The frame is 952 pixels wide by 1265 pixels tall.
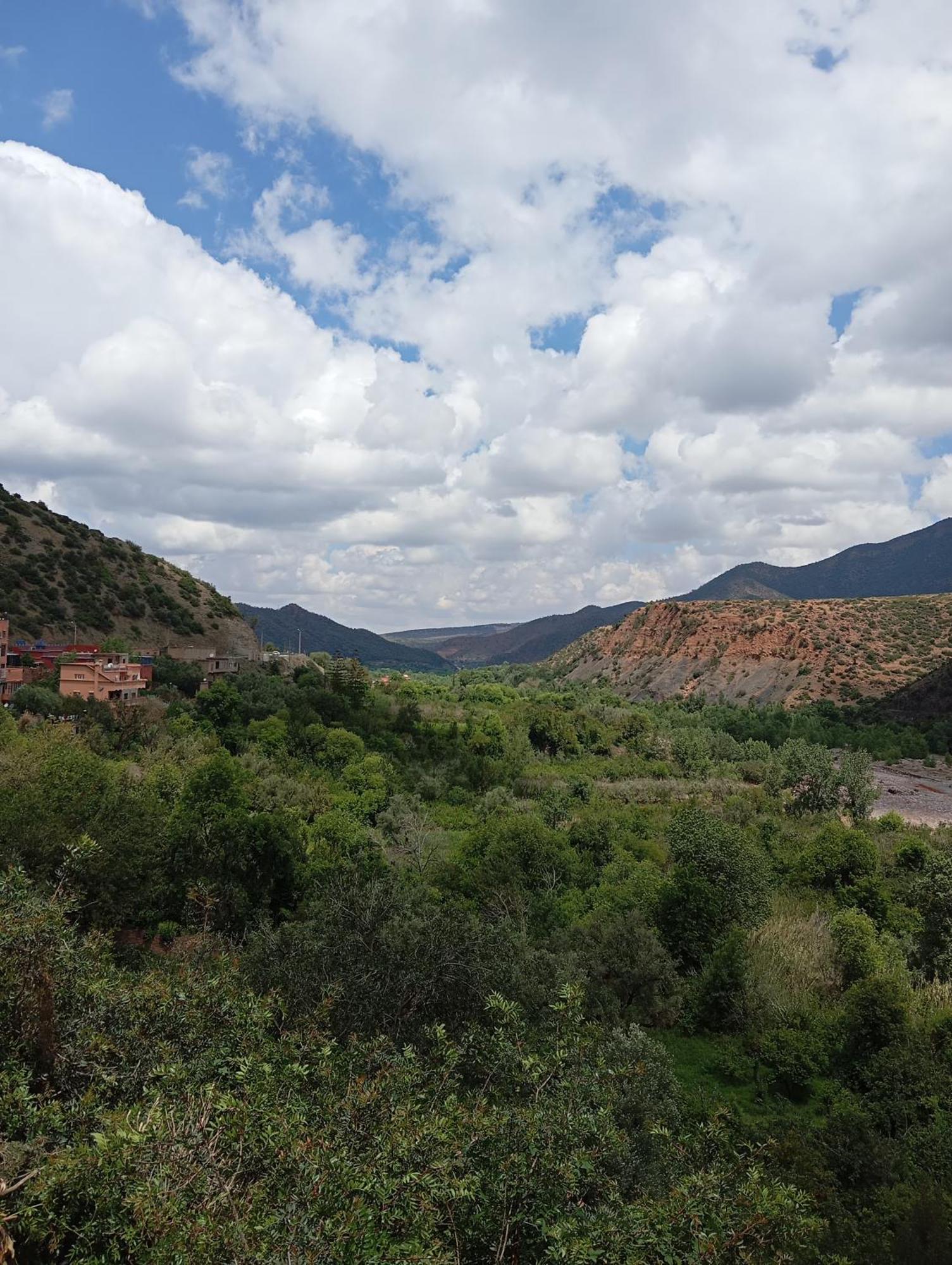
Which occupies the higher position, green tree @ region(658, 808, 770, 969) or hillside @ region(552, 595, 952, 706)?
hillside @ region(552, 595, 952, 706)

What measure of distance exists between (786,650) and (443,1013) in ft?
285

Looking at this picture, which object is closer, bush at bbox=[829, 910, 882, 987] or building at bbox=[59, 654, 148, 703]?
bush at bbox=[829, 910, 882, 987]

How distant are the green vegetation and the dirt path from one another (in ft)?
12.2

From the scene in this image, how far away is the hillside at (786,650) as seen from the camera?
8088cm

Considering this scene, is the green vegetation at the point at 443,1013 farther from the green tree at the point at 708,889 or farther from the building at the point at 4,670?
the building at the point at 4,670

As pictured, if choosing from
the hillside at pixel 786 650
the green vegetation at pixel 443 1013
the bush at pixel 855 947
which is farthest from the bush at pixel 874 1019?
the hillside at pixel 786 650

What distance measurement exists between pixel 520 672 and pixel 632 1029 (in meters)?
115

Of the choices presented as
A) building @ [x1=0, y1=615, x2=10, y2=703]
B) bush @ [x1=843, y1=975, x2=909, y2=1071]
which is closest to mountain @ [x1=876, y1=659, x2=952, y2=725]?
bush @ [x1=843, y1=975, x2=909, y2=1071]

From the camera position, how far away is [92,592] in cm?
6078

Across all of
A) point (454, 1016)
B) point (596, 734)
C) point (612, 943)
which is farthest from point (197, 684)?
point (454, 1016)

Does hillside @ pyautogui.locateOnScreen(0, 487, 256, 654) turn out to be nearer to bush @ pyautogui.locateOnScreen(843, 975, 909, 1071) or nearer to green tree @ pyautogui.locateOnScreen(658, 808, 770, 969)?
green tree @ pyautogui.locateOnScreen(658, 808, 770, 969)

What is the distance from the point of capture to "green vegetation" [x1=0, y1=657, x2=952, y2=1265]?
5.69 meters

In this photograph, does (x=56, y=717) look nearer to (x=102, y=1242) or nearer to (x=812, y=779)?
(x=102, y=1242)

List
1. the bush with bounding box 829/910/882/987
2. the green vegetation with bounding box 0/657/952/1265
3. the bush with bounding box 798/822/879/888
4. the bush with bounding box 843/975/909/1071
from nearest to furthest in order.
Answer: the green vegetation with bounding box 0/657/952/1265 → the bush with bounding box 843/975/909/1071 → the bush with bounding box 829/910/882/987 → the bush with bounding box 798/822/879/888
